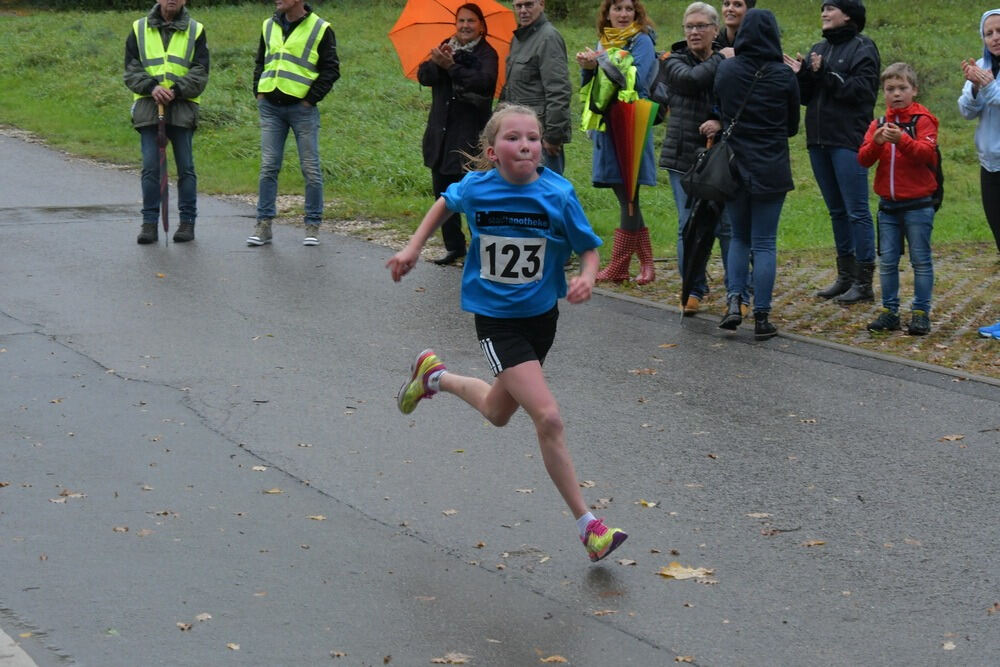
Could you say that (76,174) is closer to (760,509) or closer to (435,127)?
(435,127)

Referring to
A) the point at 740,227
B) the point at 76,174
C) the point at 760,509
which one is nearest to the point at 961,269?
the point at 740,227

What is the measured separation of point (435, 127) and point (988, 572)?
7.34 meters

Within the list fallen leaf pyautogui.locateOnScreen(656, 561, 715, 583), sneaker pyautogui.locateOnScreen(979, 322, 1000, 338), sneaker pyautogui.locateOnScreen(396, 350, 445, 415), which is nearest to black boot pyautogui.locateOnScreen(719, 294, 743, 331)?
sneaker pyautogui.locateOnScreen(979, 322, 1000, 338)

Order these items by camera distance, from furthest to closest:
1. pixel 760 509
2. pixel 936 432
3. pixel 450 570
→ pixel 936 432, pixel 760 509, pixel 450 570

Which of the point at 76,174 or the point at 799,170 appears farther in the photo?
the point at 799,170

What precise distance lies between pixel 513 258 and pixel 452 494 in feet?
3.91

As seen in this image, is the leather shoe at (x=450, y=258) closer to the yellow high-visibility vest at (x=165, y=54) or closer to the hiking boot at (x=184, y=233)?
the hiking boot at (x=184, y=233)

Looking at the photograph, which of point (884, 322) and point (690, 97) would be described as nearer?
point (884, 322)

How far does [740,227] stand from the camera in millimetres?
9867

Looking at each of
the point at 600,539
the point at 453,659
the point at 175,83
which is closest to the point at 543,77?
the point at 175,83

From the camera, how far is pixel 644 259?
11.4 metres

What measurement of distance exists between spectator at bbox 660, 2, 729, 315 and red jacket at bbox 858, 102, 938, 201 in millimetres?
1185

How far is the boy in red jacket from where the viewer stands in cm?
943

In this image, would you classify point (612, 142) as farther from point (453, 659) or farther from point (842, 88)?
point (453, 659)
